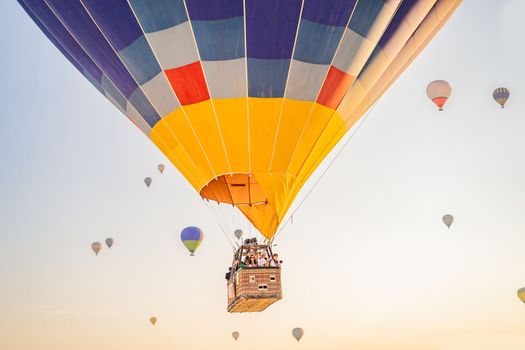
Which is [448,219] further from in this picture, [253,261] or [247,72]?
[247,72]

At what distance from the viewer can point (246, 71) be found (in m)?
8.27

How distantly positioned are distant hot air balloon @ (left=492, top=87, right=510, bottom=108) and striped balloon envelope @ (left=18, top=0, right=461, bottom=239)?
528 centimetres

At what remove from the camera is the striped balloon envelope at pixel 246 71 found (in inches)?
318

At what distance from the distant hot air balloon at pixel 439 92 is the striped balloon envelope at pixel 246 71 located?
13.2 ft

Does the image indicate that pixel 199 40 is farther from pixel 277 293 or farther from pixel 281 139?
pixel 277 293

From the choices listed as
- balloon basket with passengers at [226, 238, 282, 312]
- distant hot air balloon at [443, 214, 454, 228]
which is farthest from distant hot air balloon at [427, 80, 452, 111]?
balloon basket with passengers at [226, 238, 282, 312]

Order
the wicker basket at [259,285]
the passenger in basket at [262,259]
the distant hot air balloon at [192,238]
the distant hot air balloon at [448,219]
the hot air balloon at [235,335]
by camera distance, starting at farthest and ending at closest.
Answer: the hot air balloon at [235,335] < the distant hot air balloon at [192,238] < the distant hot air balloon at [448,219] < the passenger in basket at [262,259] < the wicker basket at [259,285]

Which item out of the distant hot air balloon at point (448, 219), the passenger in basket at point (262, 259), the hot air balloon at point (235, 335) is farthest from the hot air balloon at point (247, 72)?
the hot air balloon at point (235, 335)

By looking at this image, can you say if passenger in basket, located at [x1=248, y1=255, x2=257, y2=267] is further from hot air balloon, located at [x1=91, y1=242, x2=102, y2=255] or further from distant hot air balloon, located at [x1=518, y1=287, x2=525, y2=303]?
distant hot air balloon, located at [x1=518, y1=287, x2=525, y2=303]

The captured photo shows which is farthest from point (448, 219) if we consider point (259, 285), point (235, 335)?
point (259, 285)

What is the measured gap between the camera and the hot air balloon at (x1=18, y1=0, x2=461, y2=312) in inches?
318

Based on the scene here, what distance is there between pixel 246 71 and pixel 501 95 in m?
7.42

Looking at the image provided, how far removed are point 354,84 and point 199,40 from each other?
78.5 inches

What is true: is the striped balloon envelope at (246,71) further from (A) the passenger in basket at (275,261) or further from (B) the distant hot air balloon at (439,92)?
(B) the distant hot air balloon at (439,92)
